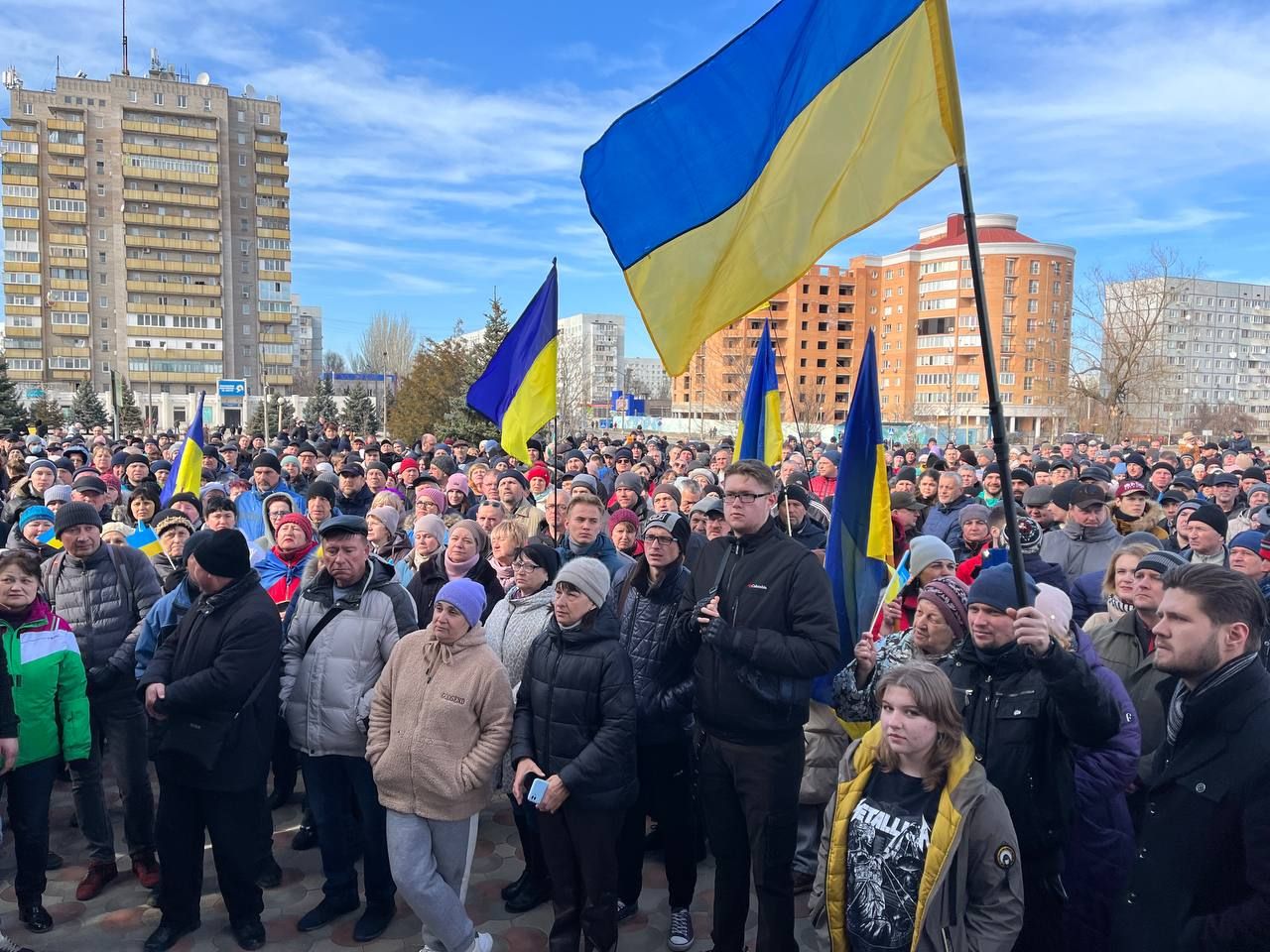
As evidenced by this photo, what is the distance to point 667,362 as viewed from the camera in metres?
3.39

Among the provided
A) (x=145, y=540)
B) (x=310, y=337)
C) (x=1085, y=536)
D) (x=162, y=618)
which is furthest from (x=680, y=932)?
(x=310, y=337)

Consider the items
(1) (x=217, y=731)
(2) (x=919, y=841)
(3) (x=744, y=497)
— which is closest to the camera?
(2) (x=919, y=841)

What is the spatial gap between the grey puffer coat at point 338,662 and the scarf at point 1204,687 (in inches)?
134

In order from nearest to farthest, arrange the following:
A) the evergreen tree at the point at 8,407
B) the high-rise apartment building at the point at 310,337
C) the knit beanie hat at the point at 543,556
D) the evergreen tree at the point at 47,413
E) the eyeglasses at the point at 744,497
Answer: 1. the eyeglasses at the point at 744,497
2. the knit beanie hat at the point at 543,556
3. the evergreen tree at the point at 8,407
4. the evergreen tree at the point at 47,413
5. the high-rise apartment building at the point at 310,337

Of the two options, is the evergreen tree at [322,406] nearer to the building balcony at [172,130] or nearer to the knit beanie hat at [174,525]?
the building balcony at [172,130]

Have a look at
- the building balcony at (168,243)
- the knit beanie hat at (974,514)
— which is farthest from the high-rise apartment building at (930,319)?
the knit beanie hat at (974,514)

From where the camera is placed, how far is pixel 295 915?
4.48m

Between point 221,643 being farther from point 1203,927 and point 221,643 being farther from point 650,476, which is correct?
point 650,476

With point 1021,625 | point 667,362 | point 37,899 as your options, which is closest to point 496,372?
point 667,362

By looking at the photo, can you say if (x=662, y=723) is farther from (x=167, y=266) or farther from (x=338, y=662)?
(x=167, y=266)

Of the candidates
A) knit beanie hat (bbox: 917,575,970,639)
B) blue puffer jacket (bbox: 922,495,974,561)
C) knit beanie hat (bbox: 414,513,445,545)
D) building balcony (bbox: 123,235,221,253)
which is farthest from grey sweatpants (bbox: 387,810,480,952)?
building balcony (bbox: 123,235,221,253)

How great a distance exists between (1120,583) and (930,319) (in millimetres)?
99191

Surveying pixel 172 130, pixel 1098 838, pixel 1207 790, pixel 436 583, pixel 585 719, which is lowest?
pixel 1098 838

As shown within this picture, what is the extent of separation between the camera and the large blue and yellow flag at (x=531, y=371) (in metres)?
6.69
